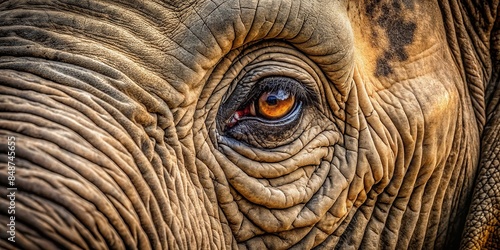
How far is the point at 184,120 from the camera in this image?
9.48 ft

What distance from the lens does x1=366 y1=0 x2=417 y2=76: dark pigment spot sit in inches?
131

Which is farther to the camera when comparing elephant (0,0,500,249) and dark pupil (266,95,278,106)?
dark pupil (266,95,278,106)

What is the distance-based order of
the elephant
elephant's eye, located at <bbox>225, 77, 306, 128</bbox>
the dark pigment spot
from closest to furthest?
the elephant, elephant's eye, located at <bbox>225, 77, 306, 128</bbox>, the dark pigment spot

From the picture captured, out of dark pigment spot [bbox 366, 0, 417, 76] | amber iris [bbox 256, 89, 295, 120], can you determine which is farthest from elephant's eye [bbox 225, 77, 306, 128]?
dark pigment spot [bbox 366, 0, 417, 76]

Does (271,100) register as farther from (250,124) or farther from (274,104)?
(250,124)

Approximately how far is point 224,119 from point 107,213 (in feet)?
2.55

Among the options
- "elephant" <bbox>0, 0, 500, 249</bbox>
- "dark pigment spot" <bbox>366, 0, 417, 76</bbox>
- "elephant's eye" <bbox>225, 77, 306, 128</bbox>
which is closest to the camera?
"elephant" <bbox>0, 0, 500, 249</bbox>

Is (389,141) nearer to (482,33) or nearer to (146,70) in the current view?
(482,33)

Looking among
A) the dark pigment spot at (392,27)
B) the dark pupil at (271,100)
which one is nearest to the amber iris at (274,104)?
the dark pupil at (271,100)

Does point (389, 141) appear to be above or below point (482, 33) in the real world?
below

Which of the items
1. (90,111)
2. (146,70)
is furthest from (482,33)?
(90,111)

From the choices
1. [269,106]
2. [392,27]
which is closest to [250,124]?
[269,106]

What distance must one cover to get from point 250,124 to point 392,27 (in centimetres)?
81

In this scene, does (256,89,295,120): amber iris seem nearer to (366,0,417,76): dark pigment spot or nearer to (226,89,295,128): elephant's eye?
(226,89,295,128): elephant's eye
